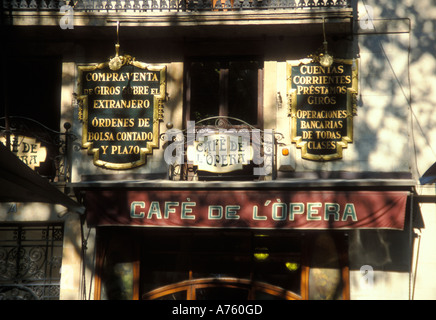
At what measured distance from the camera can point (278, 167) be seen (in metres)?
10.7

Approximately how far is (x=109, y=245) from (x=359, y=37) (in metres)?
6.31

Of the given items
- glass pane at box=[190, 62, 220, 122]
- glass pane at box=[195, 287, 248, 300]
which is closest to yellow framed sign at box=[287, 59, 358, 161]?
glass pane at box=[190, 62, 220, 122]

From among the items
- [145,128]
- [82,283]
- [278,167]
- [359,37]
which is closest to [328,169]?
[278,167]

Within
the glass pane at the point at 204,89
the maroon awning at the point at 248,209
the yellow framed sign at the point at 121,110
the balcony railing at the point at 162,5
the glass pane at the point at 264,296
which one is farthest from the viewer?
the glass pane at the point at 204,89

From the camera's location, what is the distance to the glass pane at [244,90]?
11.2 meters

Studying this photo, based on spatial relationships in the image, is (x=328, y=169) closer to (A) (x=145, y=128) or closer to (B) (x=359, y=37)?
(B) (x=359, y=37)

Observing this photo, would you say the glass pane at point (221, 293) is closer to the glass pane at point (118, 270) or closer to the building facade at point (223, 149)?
the building facade at point (223, 149)

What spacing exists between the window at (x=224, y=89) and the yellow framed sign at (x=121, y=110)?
0.63 metres

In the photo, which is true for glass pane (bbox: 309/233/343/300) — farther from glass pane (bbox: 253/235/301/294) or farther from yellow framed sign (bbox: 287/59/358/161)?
yellow framed sign (bbox: 287/59/358/161)

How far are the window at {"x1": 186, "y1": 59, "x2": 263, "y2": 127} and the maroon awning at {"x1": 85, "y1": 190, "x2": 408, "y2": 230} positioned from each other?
6.20 feet

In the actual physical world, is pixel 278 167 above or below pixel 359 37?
below

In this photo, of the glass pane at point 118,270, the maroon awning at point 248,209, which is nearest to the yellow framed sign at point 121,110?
the maroon awning at point 248,209

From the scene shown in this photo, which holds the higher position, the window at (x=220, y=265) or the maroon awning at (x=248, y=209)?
the maroon awning at (x=248, y=209)
